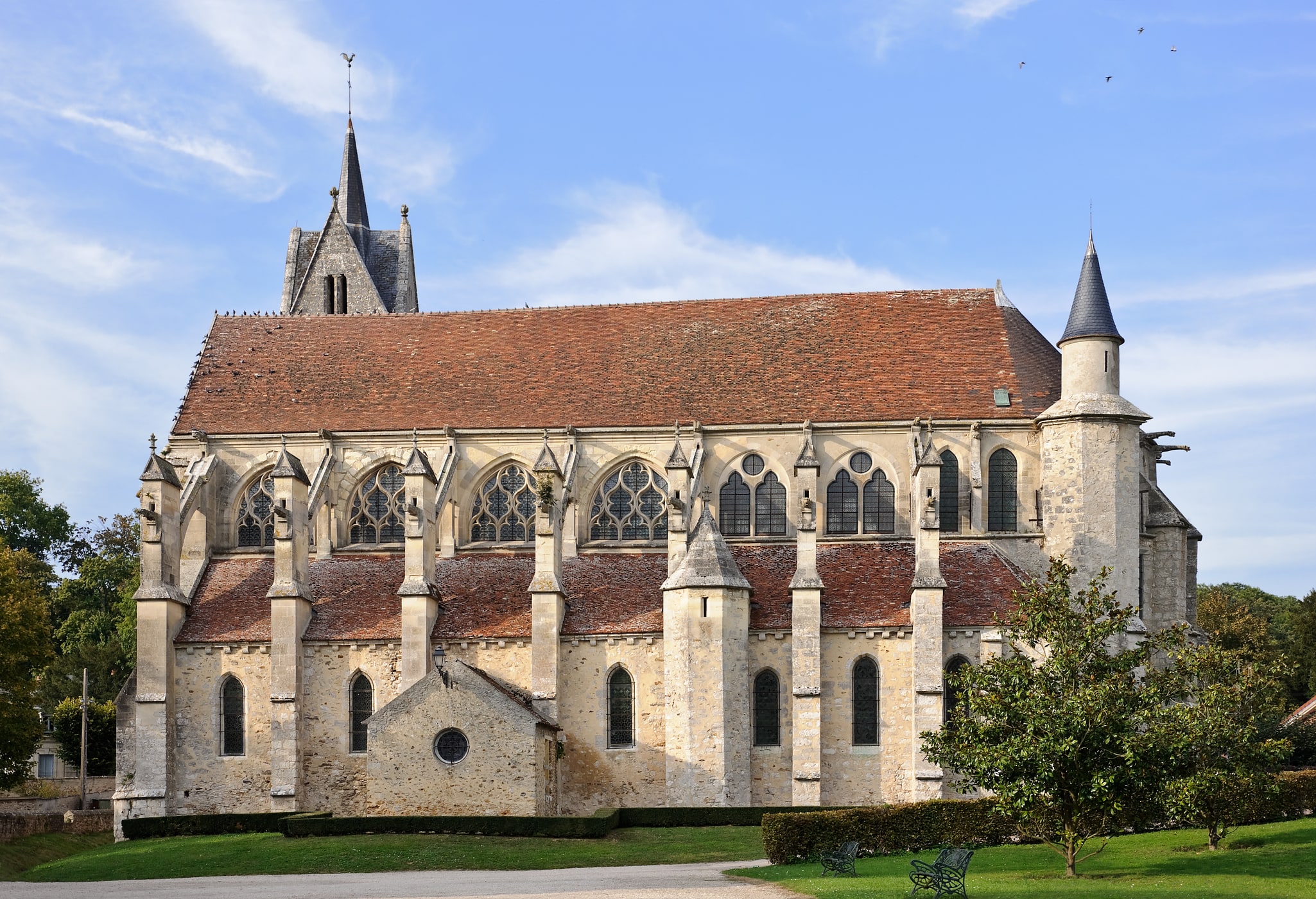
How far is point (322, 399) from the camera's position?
53.0 meters

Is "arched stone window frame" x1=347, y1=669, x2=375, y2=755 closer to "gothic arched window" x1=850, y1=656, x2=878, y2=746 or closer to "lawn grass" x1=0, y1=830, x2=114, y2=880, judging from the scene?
"lawn grass" x1=0, y1=830, x2=114, y2=880

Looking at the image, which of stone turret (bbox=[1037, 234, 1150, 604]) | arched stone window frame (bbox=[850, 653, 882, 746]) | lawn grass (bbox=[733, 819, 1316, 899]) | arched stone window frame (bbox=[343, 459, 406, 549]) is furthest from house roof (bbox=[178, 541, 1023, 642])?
lawn grass (bbox=[733, 819, 1316, 899])

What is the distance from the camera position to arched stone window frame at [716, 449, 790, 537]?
49938 mm

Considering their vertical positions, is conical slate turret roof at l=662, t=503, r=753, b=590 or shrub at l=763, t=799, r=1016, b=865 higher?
conical slate turret roof at l=662, t=503, r=753, b=590

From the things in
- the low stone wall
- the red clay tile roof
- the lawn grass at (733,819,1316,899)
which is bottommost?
the low stone wall

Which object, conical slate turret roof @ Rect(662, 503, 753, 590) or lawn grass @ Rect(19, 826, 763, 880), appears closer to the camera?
lawn grass @ Rect(19, 826, 763, 880)

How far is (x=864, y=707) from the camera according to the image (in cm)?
4497

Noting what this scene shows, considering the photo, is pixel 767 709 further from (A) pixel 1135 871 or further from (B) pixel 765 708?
(A) pixel 1135 871

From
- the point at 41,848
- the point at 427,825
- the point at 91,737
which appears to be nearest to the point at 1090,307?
the point at 427,825

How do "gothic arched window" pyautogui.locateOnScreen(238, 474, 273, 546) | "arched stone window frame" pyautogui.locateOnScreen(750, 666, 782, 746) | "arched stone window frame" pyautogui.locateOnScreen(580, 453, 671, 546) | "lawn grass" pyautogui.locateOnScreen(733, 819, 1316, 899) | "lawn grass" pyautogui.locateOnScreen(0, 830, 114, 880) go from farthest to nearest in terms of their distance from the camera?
"gothic arched window" pyautogui.locateOnScreen(238, 474, 273, 546), "arched stone window frame" pyautogui.locateOnScreen(580, 453, 671, 546), "arched stone window frame" pyautogui.locateOnScreen(750, 666, 782, 746), "lawn grass" pyautogui.locateOnScreen(0, 830, 114, 880), "lawn grass" pyautogui.locateOnScreen(733, 819, 1316, 899)

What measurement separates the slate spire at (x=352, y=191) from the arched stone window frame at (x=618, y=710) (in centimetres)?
2903

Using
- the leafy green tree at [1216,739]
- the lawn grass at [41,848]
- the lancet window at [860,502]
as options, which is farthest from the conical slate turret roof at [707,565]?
the lawn grass at [41,848]

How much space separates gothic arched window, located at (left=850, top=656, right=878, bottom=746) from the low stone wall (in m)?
23.8

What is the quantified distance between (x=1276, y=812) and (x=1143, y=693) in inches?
378
